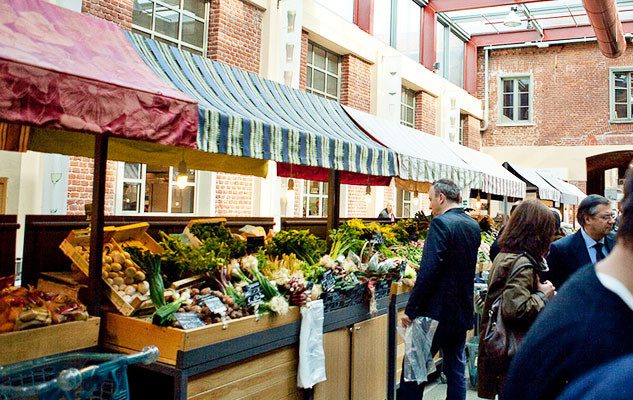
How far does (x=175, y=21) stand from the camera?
8.95 m

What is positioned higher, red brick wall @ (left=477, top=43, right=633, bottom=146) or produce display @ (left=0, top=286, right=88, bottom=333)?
red brick wall @ (left=477, top=43, right=633, bottom=146)

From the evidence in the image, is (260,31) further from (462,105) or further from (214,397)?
(462,105)

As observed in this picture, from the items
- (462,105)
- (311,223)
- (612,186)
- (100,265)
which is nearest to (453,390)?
(100,265)

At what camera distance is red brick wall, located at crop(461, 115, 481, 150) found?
20.2 metres

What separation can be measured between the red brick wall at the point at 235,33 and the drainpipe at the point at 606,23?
20.5 feet

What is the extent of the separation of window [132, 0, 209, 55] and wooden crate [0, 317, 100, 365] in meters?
6.10

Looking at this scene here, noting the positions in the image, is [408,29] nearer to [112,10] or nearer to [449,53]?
[449,53]

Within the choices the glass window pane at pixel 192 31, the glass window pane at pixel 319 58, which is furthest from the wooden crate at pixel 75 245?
the glass window pane at pixel 319 58

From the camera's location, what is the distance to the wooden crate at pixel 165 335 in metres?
3.13

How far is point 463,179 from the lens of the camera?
7.58m

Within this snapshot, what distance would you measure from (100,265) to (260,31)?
7.67m

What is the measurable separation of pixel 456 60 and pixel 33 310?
1913cm

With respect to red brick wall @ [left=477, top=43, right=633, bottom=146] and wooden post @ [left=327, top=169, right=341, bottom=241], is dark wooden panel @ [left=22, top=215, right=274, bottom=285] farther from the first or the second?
red brick wall @ [left=477, top=43, right=633, bottom=146]

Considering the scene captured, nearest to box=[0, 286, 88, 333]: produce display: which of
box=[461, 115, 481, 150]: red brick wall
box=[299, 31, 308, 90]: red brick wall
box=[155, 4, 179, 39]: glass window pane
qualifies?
box=[155, 4, 179, 39]: glass window pane
